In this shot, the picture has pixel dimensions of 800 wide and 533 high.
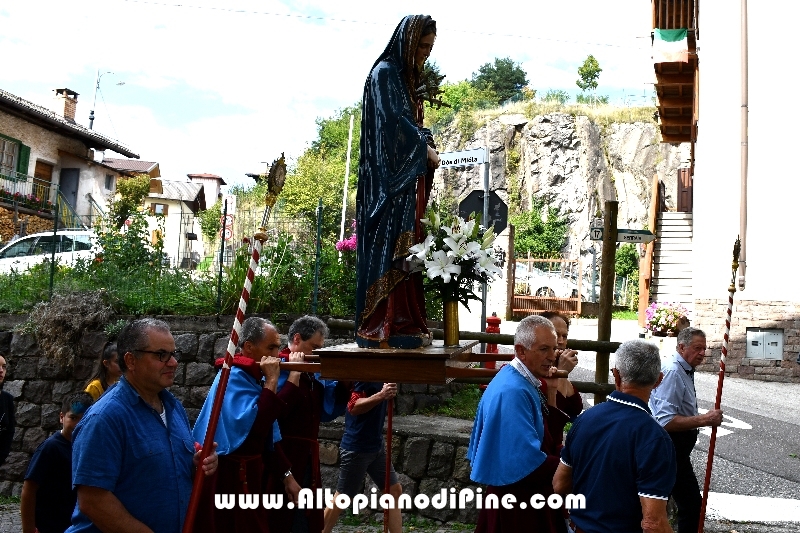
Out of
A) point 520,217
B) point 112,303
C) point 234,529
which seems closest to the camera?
point 234,529

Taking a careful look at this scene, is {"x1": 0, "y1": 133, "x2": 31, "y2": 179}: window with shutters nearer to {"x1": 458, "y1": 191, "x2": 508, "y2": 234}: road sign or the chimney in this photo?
the chimney

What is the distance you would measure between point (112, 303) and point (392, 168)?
6466mm

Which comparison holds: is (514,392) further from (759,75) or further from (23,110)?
(23,110)

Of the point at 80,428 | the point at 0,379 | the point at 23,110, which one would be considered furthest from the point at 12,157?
the point at 80,428

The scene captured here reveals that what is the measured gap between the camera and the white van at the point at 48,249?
39.5ft

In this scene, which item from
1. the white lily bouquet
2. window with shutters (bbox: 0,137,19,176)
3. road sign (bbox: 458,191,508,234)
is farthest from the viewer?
window with shutters (bbox: 0,137,19,176)

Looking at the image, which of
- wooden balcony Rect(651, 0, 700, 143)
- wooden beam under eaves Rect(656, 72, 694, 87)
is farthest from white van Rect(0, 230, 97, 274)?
wooden beam under eaves Rect(656, 72, 694, 87)

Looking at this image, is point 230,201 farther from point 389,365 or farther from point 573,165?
point 573,165

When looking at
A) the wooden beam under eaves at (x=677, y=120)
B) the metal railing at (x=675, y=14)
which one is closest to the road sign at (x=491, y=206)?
the metal railing at (x=675, y=14)

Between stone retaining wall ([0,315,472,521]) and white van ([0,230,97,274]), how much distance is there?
1562 millimetres

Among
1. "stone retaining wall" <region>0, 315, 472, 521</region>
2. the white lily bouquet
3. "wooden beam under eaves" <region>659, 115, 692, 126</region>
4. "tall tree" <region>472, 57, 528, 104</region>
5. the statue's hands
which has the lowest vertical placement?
"stone retaining wall" <region>0, 315, 472, 521</region>

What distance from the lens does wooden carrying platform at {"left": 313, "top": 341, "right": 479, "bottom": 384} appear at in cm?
443

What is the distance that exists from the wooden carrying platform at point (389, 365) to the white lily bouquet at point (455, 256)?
0.45 m

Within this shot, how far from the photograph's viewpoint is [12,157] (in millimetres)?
27750
